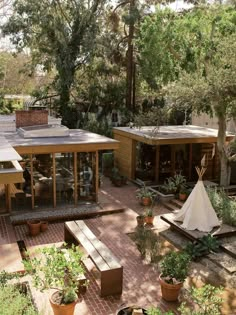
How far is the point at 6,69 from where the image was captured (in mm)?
35344

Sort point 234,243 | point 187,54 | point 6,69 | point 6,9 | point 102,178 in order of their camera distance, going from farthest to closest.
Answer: point 6,69 → point 6,9 → point 102,178 → point 187,54 → point 234,243

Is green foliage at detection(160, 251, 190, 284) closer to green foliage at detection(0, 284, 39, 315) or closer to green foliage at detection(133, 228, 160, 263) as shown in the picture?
green foliage at detection(133, 228, 160, 263)

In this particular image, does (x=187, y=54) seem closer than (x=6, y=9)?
Yes

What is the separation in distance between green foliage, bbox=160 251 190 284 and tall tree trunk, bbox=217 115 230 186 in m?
8.12

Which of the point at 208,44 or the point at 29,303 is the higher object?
the point at 208,44

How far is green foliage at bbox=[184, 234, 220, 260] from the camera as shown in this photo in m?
9.85

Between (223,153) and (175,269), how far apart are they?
8.63m

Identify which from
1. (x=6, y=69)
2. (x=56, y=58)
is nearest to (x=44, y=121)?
(x=56, y=58)

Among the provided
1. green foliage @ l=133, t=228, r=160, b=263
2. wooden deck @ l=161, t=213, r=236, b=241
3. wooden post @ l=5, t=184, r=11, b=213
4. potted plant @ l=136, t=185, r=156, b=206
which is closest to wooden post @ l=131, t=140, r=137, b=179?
potted plant @ l=136, t=185, r=156, b=206

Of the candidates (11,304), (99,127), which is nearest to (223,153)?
(99,127)

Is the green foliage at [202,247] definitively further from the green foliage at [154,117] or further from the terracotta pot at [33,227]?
the green foliage at [154,117]

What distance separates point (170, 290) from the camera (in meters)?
7.72

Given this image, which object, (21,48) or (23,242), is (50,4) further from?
(23,242)

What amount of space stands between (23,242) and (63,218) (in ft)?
6.89
